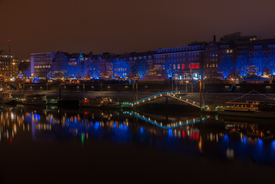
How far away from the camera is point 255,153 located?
1883 cm

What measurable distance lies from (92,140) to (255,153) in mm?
14120

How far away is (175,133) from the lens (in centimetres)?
2592

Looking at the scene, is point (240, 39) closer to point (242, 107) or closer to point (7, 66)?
point (242, 107)

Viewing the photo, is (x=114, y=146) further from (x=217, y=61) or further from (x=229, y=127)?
(x=217, y=61)

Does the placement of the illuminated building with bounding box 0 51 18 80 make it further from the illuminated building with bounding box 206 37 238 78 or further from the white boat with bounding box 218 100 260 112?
the white boat with bounding box 218 100 260 112

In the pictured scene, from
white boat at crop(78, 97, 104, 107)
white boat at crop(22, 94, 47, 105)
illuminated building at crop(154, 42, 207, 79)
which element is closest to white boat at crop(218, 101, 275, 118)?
white boat at crop(78, 97, 104, 107)

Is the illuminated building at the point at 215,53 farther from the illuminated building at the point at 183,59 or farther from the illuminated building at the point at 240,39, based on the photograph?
the illuminated building at the point at 240,39

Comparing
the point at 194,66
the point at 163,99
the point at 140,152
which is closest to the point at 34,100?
the point at 163,99

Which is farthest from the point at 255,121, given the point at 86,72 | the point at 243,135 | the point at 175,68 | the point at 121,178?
the point at 86,72

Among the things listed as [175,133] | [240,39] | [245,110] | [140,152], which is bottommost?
[140,152]

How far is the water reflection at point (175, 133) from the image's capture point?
64.4ft

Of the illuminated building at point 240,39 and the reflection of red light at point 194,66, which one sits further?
the illuminated building at point 240,39

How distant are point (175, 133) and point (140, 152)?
7.43m

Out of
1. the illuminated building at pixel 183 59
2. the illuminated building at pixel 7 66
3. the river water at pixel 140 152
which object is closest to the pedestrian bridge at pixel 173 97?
the river water at pixel 140 152
